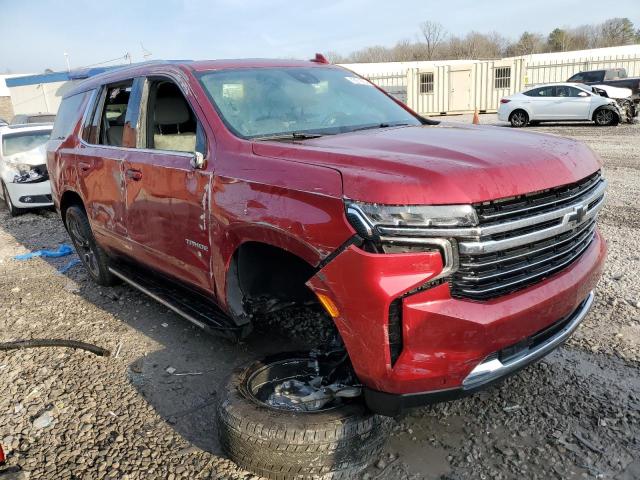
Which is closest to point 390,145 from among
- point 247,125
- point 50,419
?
point 247,125

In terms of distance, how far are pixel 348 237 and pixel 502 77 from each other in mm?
27819

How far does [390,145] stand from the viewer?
2.59 metres

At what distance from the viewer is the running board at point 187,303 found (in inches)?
126

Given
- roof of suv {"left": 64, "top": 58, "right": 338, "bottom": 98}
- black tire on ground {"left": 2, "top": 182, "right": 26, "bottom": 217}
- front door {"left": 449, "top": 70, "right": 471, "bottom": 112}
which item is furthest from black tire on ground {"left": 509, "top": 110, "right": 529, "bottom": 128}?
roof of suv {"left": 64, "top": 58, "right": 338, "bottom": 98}

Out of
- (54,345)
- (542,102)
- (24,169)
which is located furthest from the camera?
(542,102)

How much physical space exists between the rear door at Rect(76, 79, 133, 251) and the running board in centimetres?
29

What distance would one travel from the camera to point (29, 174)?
942 cm

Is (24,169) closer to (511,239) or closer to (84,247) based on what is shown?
(84,247)

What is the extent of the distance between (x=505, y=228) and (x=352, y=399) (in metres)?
1.06

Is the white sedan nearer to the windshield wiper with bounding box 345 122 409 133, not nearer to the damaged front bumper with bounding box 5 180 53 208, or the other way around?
the damaged front bumper with bounding box 5 180 53 208

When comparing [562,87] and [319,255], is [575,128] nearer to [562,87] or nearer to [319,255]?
[562,87]

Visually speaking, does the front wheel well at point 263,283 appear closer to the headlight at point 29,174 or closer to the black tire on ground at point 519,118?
the headlight at point 29,174

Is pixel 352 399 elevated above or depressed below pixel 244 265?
below

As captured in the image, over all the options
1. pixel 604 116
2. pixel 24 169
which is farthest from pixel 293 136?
pixel 604 116
